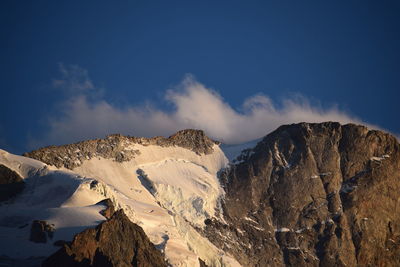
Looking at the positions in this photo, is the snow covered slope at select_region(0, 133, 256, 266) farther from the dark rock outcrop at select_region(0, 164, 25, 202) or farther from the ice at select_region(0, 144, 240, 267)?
the dark rock outcrop at select_region(0, 164, 25, 202)

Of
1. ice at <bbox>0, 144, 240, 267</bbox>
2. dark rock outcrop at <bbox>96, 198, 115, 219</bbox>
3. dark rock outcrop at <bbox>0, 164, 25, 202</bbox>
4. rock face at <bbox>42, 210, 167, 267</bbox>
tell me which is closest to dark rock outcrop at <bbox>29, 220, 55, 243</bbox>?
ice at <bbox>0, 144, 240, 267</bbox>

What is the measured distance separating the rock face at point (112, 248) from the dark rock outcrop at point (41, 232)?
7.53m

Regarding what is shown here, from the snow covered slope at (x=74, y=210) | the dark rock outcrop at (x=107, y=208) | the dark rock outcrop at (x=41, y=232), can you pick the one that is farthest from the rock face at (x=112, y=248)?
the dark rock outcrop at (x=41, y=232)

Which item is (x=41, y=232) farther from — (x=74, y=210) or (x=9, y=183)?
(x=9, y=183)

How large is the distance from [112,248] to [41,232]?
434 inches

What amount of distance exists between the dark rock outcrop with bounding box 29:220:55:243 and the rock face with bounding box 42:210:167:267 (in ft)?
24.7

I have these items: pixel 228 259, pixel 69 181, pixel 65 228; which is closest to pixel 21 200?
pixel 69 181

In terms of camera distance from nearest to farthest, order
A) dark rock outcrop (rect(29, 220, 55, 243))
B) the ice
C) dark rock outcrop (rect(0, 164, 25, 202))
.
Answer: dark rock outcrop (rect(29, 220, 55, 243)) → the ice → dark rock outcrop (rect(0, 164, 25, 202))

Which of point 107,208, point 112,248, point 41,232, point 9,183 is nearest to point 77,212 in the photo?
point 107,208

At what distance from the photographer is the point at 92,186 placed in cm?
17662

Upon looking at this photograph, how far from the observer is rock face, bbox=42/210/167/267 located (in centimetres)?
14138

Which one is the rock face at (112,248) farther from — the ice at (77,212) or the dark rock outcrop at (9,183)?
the dark rock outcrop at (9,183)

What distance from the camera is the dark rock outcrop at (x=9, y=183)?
174m

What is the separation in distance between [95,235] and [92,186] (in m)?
28.1
